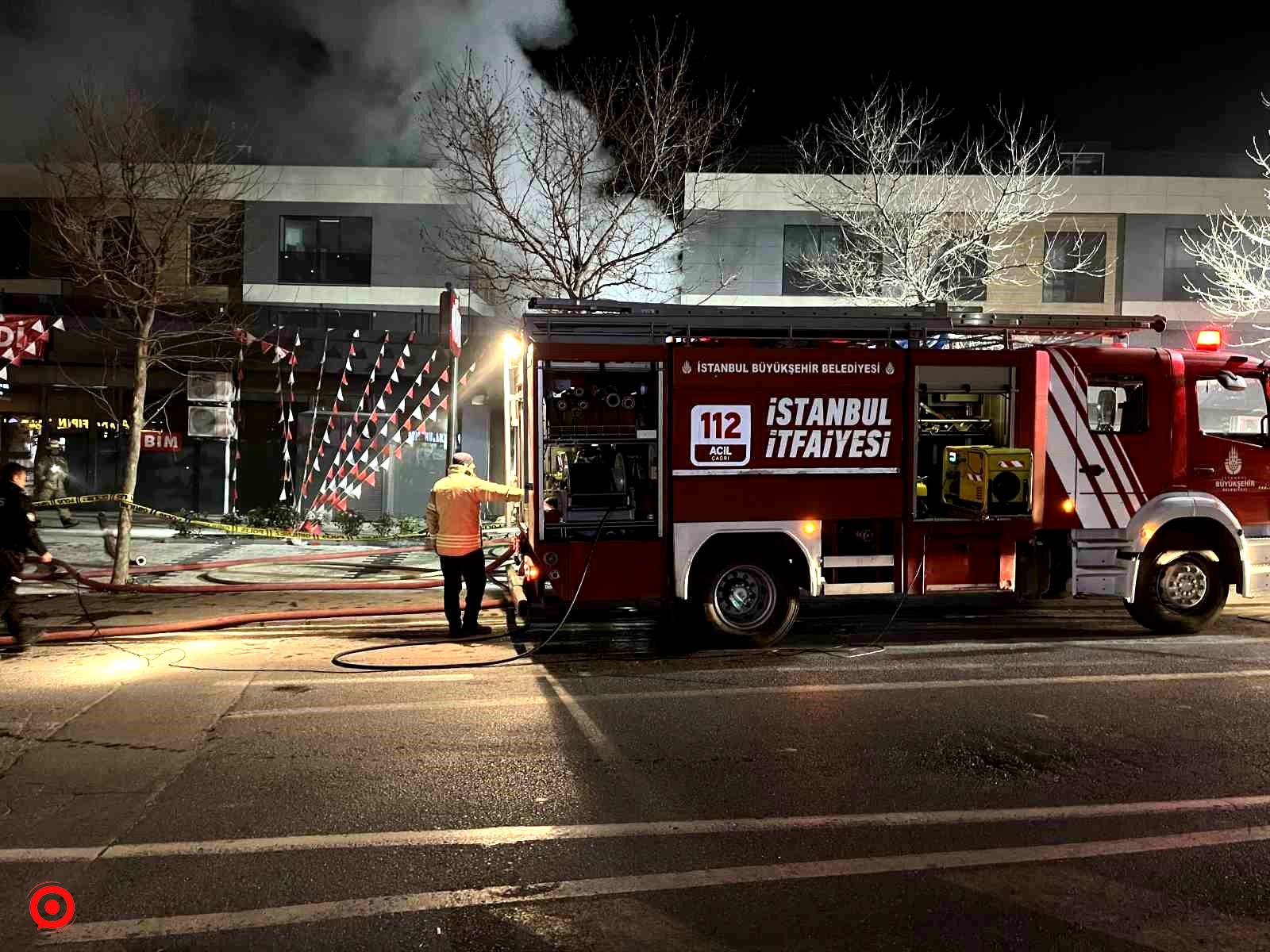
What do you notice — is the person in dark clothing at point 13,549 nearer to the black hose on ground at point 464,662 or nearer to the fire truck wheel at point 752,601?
the black hose on ground at point 464,662

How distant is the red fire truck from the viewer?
294 inches

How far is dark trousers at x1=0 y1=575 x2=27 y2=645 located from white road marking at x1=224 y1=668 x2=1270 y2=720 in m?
3.00

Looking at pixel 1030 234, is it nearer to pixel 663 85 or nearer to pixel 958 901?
pixel 663 85

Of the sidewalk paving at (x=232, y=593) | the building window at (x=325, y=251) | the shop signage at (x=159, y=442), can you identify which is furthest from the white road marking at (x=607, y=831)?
the building window at (x=325, y=251)

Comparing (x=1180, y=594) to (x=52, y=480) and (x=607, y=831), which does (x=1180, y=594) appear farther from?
(x=52, y=480)

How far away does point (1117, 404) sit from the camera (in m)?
8.09

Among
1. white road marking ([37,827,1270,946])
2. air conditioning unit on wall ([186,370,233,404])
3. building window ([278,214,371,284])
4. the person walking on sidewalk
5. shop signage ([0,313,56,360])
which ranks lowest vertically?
white road marking ([37,827,1270,946])

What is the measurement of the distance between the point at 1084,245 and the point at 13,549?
74.4 ft

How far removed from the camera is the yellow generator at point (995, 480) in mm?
→ 7598

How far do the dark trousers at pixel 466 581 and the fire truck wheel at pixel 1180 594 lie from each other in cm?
569

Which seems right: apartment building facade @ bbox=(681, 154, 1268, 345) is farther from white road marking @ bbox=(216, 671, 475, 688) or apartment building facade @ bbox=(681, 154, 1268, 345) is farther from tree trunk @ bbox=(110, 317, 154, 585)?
white road marking @ bbox=(216, 671, 475, 688)

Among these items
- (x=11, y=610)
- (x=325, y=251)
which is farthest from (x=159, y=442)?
(x=11, y=610)

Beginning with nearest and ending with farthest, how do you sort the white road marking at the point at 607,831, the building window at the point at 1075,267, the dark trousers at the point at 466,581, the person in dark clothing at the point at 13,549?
the white road marking at the point at 607,831, the person in dark clothing at the point at 13,549, the dark trousers at the point at 466,581, the building window at the point at 1075,267

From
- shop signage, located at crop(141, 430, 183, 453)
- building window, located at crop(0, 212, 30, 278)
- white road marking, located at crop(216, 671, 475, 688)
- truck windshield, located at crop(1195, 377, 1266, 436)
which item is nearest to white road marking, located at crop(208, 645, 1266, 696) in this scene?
white road marking, located at crop(216, 671, 475, 688)
